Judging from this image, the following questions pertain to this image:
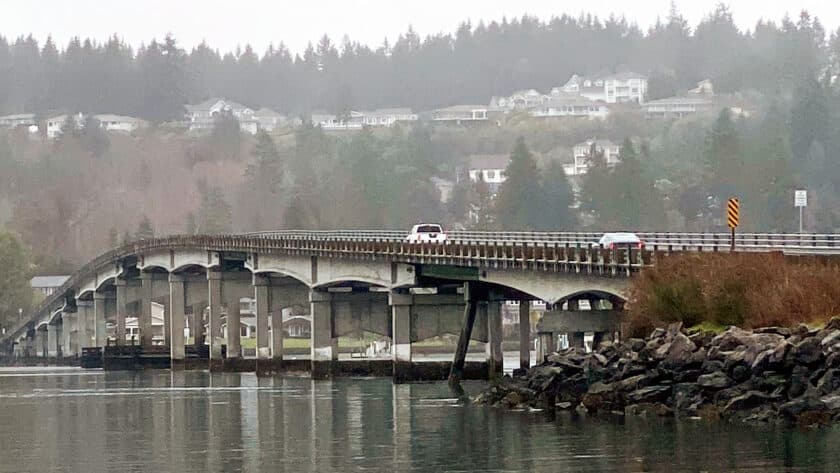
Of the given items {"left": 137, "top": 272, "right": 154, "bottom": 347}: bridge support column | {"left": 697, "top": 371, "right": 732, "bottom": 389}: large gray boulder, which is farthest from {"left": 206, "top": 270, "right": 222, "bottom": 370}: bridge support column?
{"left": 697, "top": 371, "right": 732, "bottom": 389}: large gray boulder

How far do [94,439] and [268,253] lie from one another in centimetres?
5323

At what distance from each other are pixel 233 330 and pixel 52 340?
57.7 meters

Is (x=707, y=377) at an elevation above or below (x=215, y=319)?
below

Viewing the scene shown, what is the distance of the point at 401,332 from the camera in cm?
10338

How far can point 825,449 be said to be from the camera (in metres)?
51.8

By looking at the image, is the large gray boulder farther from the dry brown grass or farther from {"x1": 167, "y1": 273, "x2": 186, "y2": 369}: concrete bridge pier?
{"x1": 167, "y1": 273, "x2": 186, "y2": 369}: concrete bridge pier

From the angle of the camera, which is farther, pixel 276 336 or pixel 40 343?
pixel 40 343

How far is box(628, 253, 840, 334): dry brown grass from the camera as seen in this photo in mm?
62438

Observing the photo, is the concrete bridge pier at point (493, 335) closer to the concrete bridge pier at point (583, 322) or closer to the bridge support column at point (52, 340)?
the concrete bridge pier at point (583, 322)

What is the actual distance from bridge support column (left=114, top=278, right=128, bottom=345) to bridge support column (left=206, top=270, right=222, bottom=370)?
20618 millimetres

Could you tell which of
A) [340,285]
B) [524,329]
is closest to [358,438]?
[524,329]

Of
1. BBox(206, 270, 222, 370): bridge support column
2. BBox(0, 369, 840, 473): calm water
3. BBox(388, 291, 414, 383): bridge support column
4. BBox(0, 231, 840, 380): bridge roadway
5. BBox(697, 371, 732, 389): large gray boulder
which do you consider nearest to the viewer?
BBox(0, 369, 840, 473): calm water

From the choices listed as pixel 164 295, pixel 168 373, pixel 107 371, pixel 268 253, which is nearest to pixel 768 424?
pixel 268 253

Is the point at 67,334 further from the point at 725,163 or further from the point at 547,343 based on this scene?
the point at 547,343
